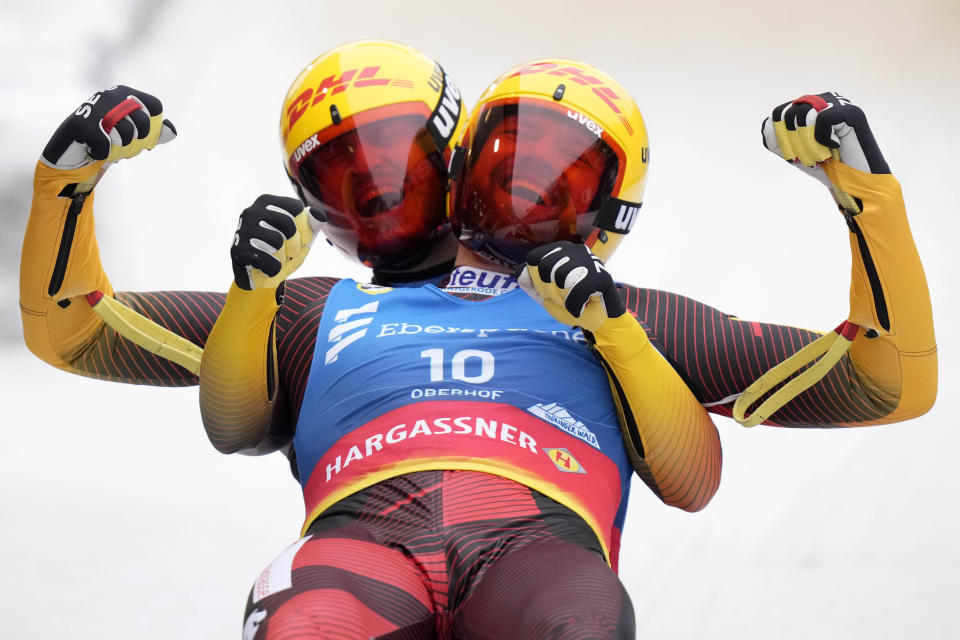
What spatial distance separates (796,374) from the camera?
2.24 m

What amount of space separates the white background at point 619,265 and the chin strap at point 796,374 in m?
0.87

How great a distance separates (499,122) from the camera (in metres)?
2.38

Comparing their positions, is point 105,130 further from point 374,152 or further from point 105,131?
point 374,152

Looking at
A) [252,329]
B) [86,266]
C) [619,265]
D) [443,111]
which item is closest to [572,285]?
[252,329]

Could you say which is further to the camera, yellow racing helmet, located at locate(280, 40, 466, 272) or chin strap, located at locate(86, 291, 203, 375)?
yellow racing helmet, located at locate(280, 40, 466, 272)

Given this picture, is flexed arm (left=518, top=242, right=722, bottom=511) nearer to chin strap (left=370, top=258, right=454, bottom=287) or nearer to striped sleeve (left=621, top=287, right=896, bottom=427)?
striped sleeve (left=621, top=287, right=896, bottom=427)

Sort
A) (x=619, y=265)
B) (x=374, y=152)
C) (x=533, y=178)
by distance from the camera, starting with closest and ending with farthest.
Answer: (x=533, y=178), (x=374, y=152), (x=619, y=265)

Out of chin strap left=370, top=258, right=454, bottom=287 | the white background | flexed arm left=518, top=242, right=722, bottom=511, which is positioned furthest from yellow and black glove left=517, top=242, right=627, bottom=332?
the white background

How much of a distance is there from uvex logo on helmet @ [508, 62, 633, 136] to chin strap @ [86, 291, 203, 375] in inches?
35.3

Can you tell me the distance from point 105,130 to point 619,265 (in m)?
2.57

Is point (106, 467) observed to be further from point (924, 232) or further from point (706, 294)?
point (924, 232)

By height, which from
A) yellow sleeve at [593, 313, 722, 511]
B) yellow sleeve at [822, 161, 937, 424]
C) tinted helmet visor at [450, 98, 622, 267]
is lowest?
yellow sleeve at [593, 313, 722, 511]

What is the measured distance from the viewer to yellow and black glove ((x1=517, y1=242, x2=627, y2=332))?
1.91 metres

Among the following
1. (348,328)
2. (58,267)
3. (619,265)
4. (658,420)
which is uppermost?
(619,265)
